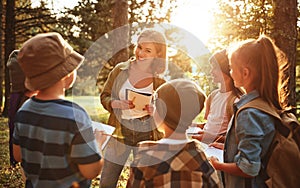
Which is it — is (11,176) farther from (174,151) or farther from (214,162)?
(174,151)

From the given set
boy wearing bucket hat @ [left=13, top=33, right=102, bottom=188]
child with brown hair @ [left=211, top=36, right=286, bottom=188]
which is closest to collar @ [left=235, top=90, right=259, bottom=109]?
child with brown hair @ [left=211, top=36, right=286, bottom=188]

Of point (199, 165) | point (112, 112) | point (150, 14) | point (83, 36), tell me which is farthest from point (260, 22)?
point (150, 14)

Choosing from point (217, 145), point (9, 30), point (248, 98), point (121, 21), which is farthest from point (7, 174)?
point (9, 30)

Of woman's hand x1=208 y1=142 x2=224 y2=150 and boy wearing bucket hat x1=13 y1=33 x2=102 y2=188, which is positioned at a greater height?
boy wearing bucket hat x1=13 y1=33 x2=102 y2=188

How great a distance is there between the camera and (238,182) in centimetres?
269

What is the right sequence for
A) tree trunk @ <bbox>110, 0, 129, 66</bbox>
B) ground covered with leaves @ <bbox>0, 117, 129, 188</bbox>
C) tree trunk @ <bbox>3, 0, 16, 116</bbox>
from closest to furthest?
ground covered with leaves @ <bbox>0, 117, 129, 188</bbox> < tree trunk @ <bbox>110, 0, 129, 66</bbox> < tree trunk @ <bbox>3, 0, 16, 116</bbox>

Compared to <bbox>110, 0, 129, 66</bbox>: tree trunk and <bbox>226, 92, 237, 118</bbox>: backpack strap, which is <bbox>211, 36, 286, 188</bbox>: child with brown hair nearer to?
<bbox>226, 92, 237, 118</bbox>: backpack strap

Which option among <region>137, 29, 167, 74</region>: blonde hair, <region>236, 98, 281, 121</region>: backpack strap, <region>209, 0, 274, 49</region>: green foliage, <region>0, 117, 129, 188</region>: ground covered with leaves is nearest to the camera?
<region>236, 98, 281, 121</region>: backpack strap

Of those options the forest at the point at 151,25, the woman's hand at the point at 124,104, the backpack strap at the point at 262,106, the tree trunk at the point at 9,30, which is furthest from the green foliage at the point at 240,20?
the tree trunk at the point at 9,30

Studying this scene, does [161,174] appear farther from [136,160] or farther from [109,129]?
[109,129]

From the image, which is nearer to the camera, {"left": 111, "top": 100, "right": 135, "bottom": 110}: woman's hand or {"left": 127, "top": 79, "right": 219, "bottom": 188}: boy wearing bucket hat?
{"left": 127, "top": 79, "right": 219, "bottom": 188}: boy wearing bucket hat

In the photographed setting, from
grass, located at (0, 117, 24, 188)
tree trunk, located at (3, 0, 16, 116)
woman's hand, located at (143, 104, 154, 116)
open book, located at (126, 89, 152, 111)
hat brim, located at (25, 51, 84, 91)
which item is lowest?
grass, located at (0, 117, 24, 188)

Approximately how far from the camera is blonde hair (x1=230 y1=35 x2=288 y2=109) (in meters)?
2.61

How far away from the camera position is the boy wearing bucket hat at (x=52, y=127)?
7.33ft
